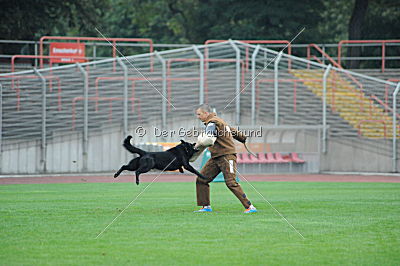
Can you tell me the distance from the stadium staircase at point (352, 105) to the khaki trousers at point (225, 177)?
1761cm

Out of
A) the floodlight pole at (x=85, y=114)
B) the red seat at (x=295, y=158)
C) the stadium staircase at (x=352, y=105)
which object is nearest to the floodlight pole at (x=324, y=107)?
the stadium staircase at (x=352, y=105)

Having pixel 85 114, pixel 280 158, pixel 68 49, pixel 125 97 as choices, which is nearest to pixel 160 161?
pixel 85 114

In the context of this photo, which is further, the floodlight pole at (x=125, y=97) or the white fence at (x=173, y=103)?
the floodlight pole at (x=125, y=97)

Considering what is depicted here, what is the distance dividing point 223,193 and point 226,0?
25.1 m

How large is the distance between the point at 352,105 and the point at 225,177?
18687mm

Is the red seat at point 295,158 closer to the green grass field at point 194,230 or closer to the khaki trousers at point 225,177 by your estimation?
the green grass field at point 194,230

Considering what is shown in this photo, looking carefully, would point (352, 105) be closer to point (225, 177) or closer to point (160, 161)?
point (225, 177)

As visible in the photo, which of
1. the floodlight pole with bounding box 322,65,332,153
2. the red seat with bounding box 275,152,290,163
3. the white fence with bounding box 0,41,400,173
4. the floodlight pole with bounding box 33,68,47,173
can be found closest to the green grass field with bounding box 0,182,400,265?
the floodlight pole with bounding box 33,68,47,173

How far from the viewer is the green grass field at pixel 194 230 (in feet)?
29.7

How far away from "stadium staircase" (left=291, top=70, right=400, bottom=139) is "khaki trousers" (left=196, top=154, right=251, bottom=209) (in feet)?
57.8

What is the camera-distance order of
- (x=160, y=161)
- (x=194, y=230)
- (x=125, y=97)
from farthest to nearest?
1. (x=125, y=97)
2. (x=160, y=161)
3. (x=194, y=230)

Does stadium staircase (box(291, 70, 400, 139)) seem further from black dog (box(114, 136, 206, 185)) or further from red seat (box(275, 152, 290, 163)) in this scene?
black dog (box(114, 136, 206, 185))

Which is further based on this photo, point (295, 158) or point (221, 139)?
point (295, 158)

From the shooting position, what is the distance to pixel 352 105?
3117cm
